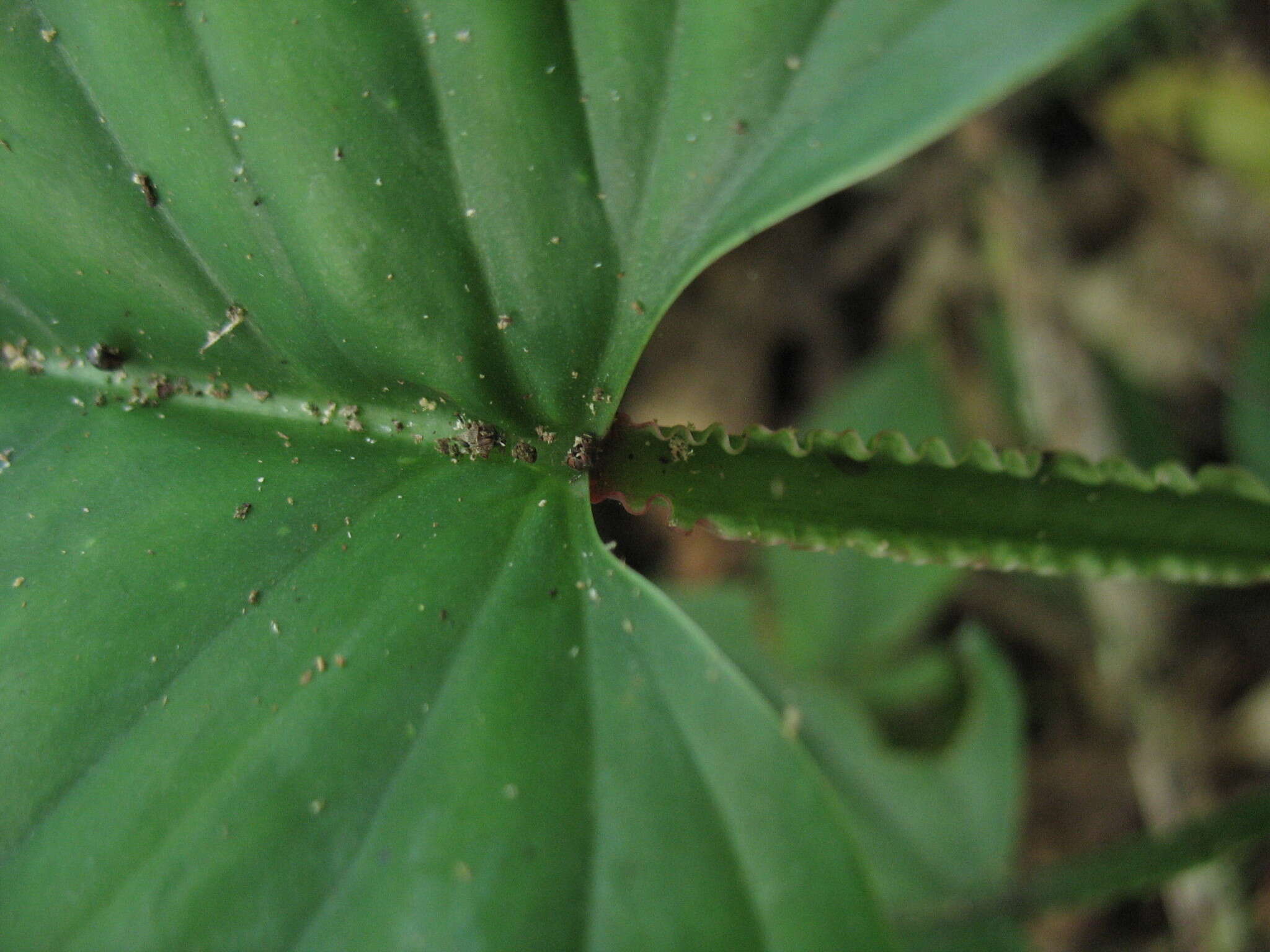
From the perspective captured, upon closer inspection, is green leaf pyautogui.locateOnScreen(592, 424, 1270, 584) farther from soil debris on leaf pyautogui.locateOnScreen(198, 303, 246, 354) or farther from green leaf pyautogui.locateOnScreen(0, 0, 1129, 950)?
soil debris on leaf pyautogui.locateOnScreen(198, 303, 246, 354)

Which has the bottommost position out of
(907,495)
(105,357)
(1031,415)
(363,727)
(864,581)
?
(363,727)

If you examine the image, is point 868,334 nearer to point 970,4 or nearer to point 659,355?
point 659,355

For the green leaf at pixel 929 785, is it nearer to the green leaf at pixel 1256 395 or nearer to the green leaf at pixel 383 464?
the green leaf at pixel 1256 395

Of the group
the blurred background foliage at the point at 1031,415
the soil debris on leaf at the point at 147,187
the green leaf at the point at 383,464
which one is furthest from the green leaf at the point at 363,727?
the blurred background foliage at the point at 1031,415

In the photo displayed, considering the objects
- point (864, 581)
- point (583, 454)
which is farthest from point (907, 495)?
point (864, 581)

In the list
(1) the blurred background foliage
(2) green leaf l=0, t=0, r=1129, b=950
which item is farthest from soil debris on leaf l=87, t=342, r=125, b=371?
(1) the blurred background foliage

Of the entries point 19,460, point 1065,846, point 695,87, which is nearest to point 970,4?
point 695,87

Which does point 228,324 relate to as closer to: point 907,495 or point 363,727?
point 363,727
